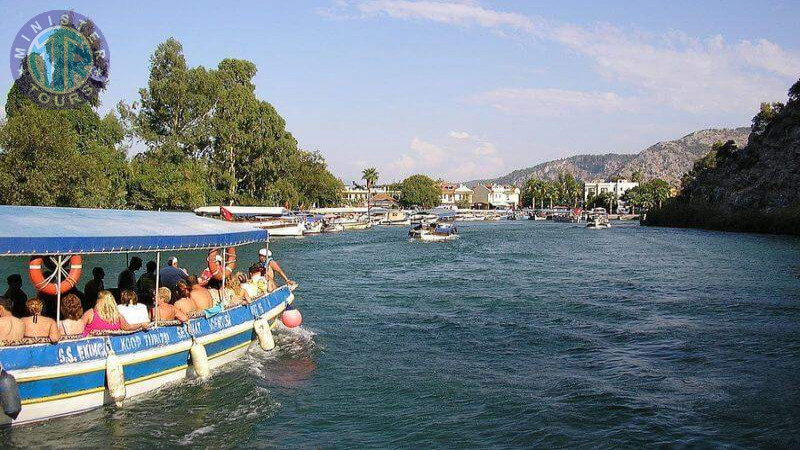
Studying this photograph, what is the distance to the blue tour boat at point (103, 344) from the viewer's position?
36.4 ft

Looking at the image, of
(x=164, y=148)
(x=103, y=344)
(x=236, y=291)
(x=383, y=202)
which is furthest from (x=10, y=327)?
(x=383, y=202)

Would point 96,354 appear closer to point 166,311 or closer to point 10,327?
point 10,327

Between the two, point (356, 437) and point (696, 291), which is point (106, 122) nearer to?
point (696, 291)

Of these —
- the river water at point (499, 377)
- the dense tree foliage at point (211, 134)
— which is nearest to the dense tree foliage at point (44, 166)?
the dense tree foliage at point (211, 134)

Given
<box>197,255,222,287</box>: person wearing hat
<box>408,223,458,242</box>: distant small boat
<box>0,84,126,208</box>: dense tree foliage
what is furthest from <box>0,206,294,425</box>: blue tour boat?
<box>408,223,458,242</box>: distant small boat

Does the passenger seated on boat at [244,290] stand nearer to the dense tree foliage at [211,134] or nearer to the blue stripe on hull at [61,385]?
the blue stripe on hull at [61,385]

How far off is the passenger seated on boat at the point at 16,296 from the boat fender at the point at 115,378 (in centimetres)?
187

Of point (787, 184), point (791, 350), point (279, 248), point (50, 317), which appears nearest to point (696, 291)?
point (791, 350)

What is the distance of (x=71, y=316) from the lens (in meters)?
12.3

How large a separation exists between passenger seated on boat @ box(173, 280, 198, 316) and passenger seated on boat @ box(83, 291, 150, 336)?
1747 mm

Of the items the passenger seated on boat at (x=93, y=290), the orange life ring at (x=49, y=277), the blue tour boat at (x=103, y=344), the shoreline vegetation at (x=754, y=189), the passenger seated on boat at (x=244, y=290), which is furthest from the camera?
the shoreline vegetation at (x=754, y=189)

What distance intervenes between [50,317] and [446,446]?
7.90 metres

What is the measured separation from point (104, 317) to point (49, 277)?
4.06 ft

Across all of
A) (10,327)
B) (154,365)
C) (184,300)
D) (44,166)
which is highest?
(44,166)
